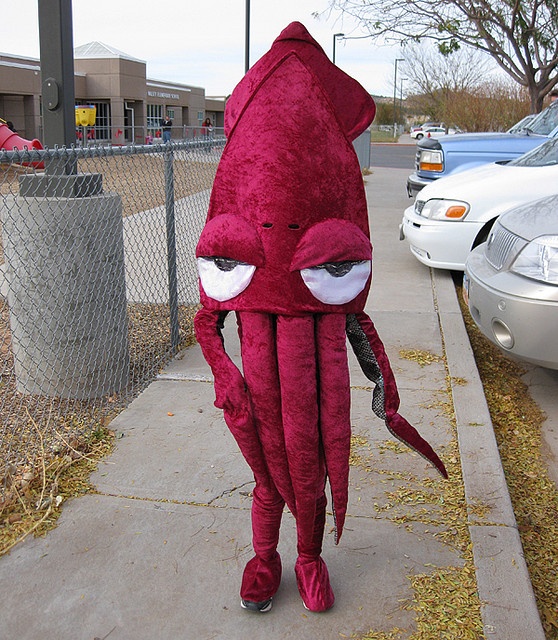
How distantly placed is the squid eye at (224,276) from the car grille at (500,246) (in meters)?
2.57

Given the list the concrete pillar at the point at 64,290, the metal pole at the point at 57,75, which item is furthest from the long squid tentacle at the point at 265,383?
the metal pole at the point at 57,75

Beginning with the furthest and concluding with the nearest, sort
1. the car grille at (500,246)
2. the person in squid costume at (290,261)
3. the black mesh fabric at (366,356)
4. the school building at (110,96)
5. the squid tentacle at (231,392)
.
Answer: the school building at (110,96) → the car grille at (500,246) → the black mesh fabric at (366,356) → the squid tentacle at (231,392) → the person in squid costume at (290,261)

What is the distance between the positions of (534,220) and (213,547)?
279cm

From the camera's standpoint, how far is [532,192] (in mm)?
6625

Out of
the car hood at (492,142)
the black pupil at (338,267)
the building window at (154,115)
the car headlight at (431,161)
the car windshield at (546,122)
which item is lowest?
the black pupil at (338,267)

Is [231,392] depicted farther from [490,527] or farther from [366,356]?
[490,527]

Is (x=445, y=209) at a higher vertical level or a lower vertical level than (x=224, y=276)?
lower

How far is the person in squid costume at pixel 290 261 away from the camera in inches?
86.6

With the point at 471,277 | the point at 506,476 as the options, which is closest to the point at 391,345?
the point at 471,277

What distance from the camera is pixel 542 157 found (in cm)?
691

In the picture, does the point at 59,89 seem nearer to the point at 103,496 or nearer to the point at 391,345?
the point at 103,496

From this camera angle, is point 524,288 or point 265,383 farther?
point 524,288

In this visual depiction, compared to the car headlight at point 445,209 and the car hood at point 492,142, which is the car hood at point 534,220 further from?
the car hood at point 492,142

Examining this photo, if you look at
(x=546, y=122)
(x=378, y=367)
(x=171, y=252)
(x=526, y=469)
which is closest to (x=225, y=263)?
(x=378, y=367)
